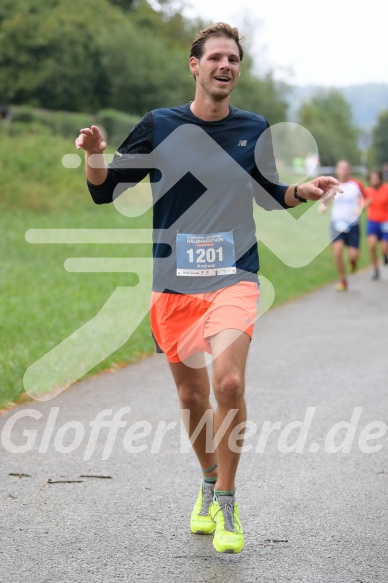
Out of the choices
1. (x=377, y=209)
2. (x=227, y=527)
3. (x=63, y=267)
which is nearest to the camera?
(x=227, y=527)

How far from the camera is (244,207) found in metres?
4.79

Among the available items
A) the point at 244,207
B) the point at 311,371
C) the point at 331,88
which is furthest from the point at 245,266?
the point at 331,88

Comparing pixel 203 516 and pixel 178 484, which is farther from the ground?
pixel 203 516

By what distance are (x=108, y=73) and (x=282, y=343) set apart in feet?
167

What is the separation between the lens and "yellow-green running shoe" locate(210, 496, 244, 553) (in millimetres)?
4500

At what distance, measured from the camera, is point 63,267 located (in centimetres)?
1748

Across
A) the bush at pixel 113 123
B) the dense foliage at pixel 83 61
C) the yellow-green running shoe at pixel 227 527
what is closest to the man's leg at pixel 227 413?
the yellow-green running shoe at pixel 227 527

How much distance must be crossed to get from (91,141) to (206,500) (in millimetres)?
1741

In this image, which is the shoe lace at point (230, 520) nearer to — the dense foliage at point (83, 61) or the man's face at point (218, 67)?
the man's face at point (218, 67)

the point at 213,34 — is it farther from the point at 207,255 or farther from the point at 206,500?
the point at 206,500

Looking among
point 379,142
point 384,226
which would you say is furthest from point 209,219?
point 379,142

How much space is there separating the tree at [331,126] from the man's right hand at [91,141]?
90.4 metres

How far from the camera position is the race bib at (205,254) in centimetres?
473

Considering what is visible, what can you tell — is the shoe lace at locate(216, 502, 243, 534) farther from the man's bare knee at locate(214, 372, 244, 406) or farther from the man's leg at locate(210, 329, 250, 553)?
the man's bare knee at locate(214, 372, 244, 406)
